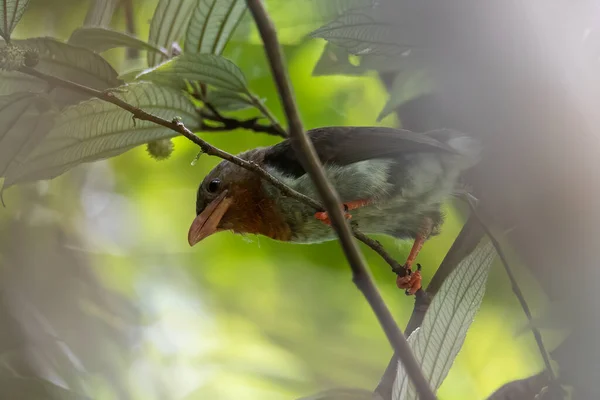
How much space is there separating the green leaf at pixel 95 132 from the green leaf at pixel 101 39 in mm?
149

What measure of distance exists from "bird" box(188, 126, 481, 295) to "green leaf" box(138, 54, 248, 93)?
322 millimetres

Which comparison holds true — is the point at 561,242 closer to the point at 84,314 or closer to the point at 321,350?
the point at 321,350

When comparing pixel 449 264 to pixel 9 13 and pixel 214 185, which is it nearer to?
pixel 214 185

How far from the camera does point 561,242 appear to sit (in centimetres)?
102

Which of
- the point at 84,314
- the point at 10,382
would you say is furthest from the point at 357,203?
the point at 84,314

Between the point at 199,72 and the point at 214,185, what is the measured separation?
59cm

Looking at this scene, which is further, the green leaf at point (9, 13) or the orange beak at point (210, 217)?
the orange beak at point (210, 217)

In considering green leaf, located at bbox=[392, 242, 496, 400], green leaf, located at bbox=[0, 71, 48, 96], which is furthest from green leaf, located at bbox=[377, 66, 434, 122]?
green leaf, located at bbox=[0, 71, 48, 96]

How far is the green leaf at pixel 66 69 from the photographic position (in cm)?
92

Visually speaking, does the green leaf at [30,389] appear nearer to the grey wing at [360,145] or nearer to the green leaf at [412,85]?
the grey wing at [360,145]

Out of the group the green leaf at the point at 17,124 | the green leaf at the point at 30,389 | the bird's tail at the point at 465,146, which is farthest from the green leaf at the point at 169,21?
the green leaf at the point at 30,389

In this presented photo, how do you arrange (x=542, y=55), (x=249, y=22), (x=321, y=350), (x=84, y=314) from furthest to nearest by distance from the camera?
1. (x=321, y=350)
2. (x=84, y=314)
3. (x=249, y=22)
4. (x=542, y=55)

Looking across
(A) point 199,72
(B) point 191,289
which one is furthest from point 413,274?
(B) point 191,289

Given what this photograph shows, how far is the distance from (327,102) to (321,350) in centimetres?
78
